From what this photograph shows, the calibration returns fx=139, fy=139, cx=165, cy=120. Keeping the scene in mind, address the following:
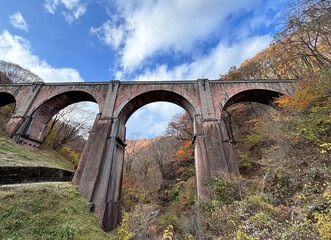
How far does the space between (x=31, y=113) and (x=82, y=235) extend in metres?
10.3

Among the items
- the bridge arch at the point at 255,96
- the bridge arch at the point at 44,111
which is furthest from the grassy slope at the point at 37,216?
the bridge arch at the point at 255,96

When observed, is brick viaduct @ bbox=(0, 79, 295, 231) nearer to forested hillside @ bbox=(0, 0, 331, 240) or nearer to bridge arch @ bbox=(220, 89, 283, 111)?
bridge arch @ bbox=(220, 89, 283, 111)

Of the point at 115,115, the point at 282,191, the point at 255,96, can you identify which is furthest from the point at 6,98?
the point at 255,96

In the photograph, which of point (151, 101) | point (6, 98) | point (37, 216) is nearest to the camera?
point (37, 216)

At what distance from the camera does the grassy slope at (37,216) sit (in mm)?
3306

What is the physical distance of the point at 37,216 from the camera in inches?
148

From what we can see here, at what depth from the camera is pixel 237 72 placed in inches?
647

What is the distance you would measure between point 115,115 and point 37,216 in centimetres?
645

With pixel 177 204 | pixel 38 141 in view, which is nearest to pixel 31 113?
pixel 38 141

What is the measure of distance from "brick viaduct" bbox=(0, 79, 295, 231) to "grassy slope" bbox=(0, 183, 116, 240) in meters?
2.55

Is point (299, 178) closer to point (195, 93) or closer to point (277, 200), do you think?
point (277, 200)

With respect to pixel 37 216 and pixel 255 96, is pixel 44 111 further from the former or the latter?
pixel 255 96

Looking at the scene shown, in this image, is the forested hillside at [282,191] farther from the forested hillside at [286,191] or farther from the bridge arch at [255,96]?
the bridge arch at [255,96]

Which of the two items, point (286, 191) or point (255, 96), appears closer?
point (286, 191)
